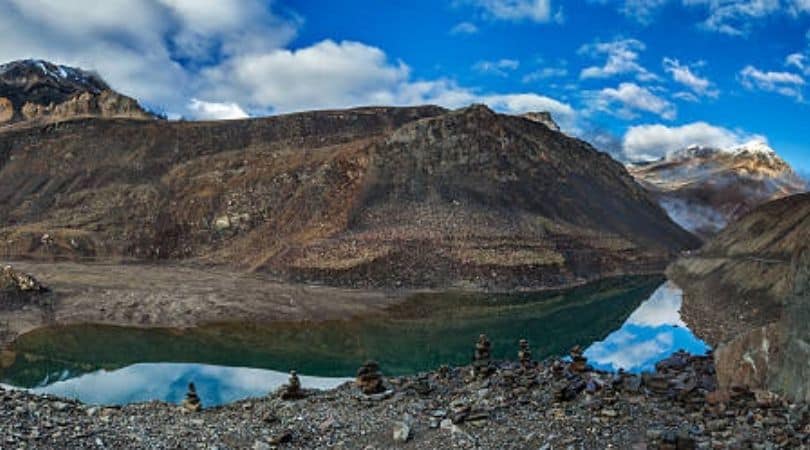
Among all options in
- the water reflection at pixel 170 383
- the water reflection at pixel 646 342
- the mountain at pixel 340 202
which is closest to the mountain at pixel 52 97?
the mountain at pixel 340 202

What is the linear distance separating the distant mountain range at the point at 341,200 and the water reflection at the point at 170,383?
2682cm

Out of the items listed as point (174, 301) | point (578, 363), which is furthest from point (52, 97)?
point (578, 363)

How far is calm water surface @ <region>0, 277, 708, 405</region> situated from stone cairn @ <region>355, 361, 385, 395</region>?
9.36 metres

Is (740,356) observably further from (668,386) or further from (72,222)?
(72,222)

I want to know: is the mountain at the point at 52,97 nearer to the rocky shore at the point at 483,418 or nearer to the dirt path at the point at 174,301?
the dirt path at the point at 174,301

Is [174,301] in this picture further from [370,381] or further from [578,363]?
[578,363]

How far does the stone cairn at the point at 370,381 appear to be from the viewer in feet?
56.9

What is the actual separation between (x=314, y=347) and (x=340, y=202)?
33.0 metres

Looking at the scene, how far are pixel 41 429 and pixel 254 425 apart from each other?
162 inches

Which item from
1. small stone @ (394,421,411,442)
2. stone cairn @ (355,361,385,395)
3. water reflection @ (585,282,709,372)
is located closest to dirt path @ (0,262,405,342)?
water reflection @ (585,282,709,372)

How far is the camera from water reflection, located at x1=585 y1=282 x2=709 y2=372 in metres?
32.8

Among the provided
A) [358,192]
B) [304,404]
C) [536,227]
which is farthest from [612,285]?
[304,404]

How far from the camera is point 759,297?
39.2 meters

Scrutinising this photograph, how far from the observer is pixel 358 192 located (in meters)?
71.4
